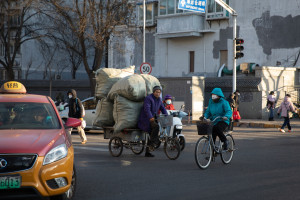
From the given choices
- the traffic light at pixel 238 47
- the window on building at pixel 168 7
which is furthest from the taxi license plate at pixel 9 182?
the window on building at pixel 168 7

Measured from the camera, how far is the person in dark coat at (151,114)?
12.1 m

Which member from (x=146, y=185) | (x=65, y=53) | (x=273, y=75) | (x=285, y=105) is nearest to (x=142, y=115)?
(x=146, y=185)

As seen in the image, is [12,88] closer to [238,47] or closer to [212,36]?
[238,47]

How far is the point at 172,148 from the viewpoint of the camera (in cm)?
1209

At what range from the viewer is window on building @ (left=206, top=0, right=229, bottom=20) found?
3762 cm

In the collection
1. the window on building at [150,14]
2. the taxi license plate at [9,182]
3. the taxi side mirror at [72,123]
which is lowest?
the taxi license plate at [9,182]

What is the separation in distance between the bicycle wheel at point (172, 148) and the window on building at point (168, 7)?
93.5ft

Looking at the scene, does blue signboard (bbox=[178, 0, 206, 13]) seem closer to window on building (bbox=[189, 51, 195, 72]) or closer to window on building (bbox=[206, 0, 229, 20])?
window on building (bbox=[206, 0, 229, 20])

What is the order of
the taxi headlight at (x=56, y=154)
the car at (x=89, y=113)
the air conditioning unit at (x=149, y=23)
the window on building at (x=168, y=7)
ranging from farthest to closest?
1. the air conditioning unit at (x=149, y=23)
2. the window on building at (x=168, y=7)
3. the car at (x=89, y=113)
4. the taxi headlight at (x=56, y=154)

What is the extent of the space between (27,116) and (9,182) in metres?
1.54

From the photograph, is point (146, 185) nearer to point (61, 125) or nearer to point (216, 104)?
point (61, 125)

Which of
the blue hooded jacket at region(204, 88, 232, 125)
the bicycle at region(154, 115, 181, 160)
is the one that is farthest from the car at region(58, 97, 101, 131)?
the blue hooded jacket at region(204, 88, 232, 125)

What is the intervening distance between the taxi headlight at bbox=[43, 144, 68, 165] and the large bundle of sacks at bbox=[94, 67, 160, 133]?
603 centimetres

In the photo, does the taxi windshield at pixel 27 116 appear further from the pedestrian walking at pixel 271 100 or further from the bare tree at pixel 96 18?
the bare tree at pixel 96 18
